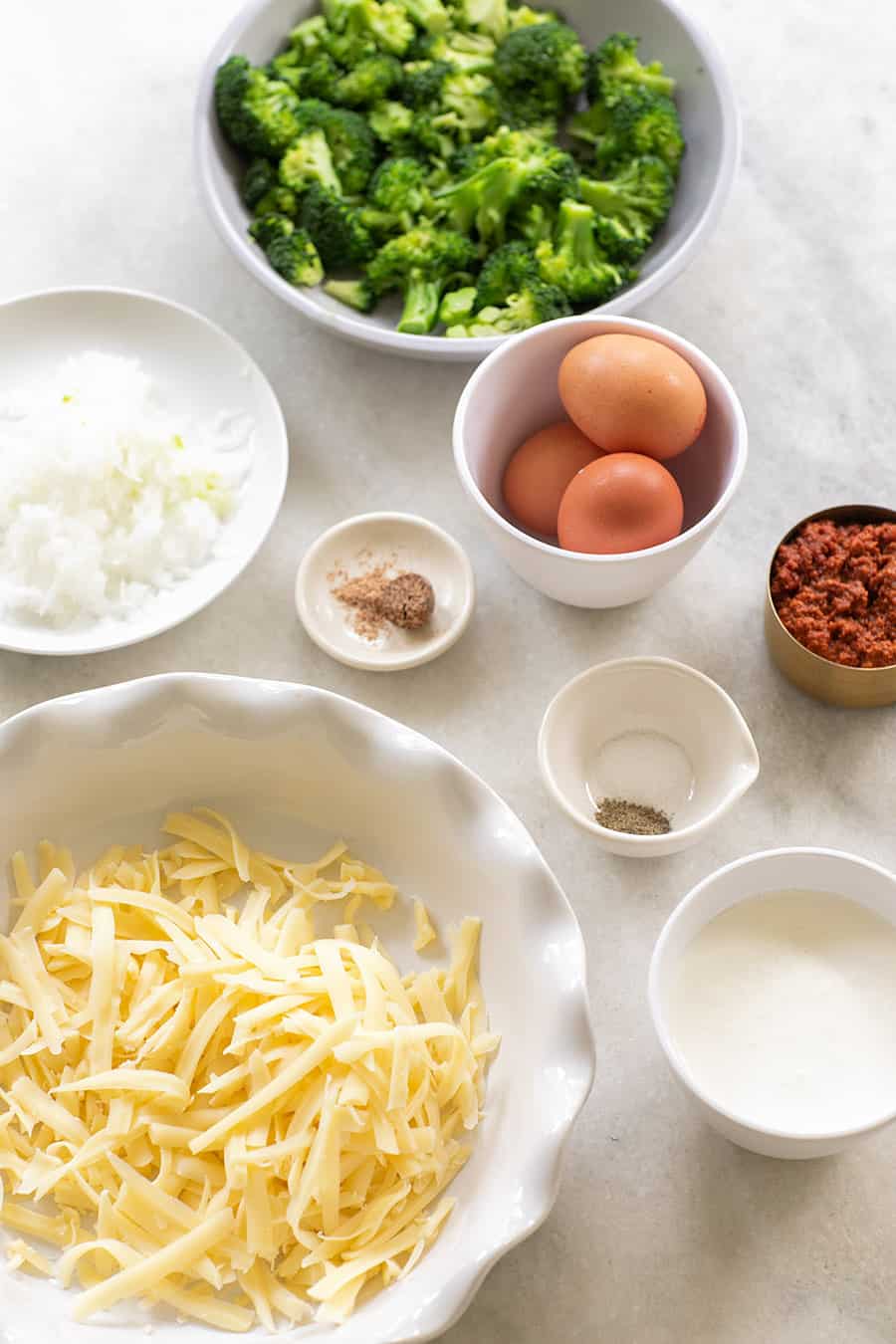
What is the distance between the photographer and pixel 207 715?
5.46 feet

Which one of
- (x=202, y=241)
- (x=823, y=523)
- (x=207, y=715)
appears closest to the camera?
(x=207, y=715)

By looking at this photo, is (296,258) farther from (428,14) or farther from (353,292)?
(428,14)

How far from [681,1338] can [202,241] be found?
170cm

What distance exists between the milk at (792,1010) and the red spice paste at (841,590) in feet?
1.08

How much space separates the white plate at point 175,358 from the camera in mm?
1916

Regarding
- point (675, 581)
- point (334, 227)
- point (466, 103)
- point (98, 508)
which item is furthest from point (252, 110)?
point (675, 581)

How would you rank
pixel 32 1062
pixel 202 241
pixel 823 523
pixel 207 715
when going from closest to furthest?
1. pixel 32 1062
2. pixel 207 715
3. pixel 823 523
4. pixel 202 241

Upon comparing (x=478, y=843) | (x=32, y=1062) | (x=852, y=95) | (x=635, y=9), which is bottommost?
(x=32, y=1062)

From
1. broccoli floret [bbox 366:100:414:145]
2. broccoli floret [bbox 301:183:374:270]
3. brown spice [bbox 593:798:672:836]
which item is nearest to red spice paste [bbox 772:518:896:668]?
brown spice [bbox 593:798:672:836]

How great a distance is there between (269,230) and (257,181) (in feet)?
0.32

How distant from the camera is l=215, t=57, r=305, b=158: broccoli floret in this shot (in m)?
2.00

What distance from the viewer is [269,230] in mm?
1984

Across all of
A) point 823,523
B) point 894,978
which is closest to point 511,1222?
point 894,978

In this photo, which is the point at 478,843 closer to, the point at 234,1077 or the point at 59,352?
the point at 234,1077
